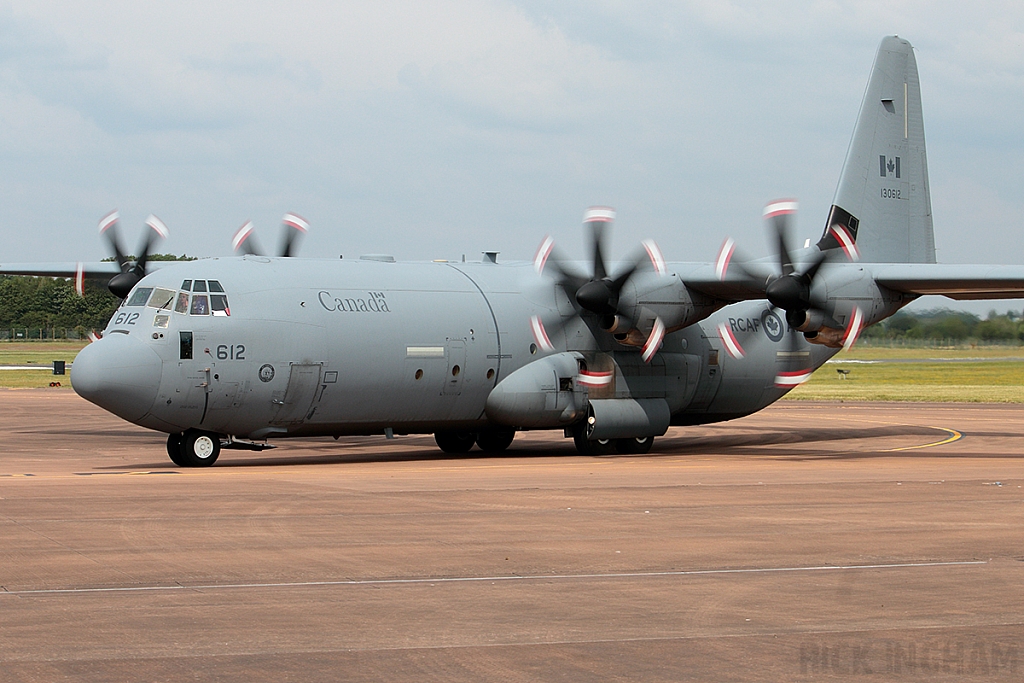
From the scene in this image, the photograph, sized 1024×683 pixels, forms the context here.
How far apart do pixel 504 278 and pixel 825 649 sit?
69.2 ft

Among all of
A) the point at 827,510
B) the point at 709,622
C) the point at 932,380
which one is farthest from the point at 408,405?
the point at 932,380

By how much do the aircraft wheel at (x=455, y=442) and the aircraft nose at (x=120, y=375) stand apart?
8310 mm

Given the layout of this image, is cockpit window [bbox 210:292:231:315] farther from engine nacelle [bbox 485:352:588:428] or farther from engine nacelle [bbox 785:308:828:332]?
engine nacelle [bbox 785:308:828:332]

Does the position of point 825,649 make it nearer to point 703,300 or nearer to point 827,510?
point 827,510

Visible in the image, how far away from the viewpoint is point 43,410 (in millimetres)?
44906

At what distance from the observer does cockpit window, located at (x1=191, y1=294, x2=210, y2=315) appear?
24078mm

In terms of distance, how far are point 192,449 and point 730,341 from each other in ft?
39.0

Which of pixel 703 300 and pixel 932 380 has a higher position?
pixel 703 300

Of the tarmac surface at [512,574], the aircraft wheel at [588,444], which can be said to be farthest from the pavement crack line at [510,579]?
the aircraft wheel at [588,444]

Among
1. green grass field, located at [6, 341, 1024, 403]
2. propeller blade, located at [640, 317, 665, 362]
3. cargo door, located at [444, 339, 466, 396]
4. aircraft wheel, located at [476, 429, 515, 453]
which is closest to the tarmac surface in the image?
cargo door, located at [444, 339, 466, 396]

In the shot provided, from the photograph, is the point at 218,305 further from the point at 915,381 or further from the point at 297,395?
the point at 915,381

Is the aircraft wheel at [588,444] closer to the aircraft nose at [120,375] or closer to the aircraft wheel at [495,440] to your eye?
the aircraft wheel at [495,440]

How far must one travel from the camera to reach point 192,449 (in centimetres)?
2444

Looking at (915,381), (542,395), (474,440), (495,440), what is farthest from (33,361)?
(542,395)
